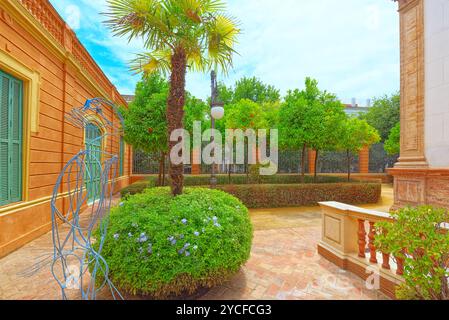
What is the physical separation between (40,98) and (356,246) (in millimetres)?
7268

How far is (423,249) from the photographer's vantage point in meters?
2.32

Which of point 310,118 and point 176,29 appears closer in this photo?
point 176,29

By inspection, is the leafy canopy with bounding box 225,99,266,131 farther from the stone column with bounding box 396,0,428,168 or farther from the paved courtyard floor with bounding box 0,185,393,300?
the paved courtyard floor with bounding box 0,185,393,300

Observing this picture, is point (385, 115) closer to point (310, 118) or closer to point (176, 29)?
point (310, 118)

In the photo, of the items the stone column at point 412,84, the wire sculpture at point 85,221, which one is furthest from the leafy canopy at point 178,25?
the stone column at point 412,84

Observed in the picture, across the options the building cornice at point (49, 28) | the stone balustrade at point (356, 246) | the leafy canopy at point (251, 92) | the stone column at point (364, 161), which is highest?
the leafy canopy at point (251, 92)

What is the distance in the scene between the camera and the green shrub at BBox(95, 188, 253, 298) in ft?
8.23

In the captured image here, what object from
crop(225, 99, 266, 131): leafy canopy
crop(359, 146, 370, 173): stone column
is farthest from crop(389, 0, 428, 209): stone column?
crop(359, 146, 370, 173): stone column

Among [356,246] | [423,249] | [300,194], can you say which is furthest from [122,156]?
[423,249]

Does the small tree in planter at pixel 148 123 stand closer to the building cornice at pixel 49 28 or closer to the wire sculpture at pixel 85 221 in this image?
the building cornice at pixel 49 28

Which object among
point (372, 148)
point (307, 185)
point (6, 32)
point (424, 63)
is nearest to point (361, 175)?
point (372, 148)

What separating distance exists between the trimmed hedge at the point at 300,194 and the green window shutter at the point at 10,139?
19.0ft

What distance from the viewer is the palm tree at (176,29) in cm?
346
